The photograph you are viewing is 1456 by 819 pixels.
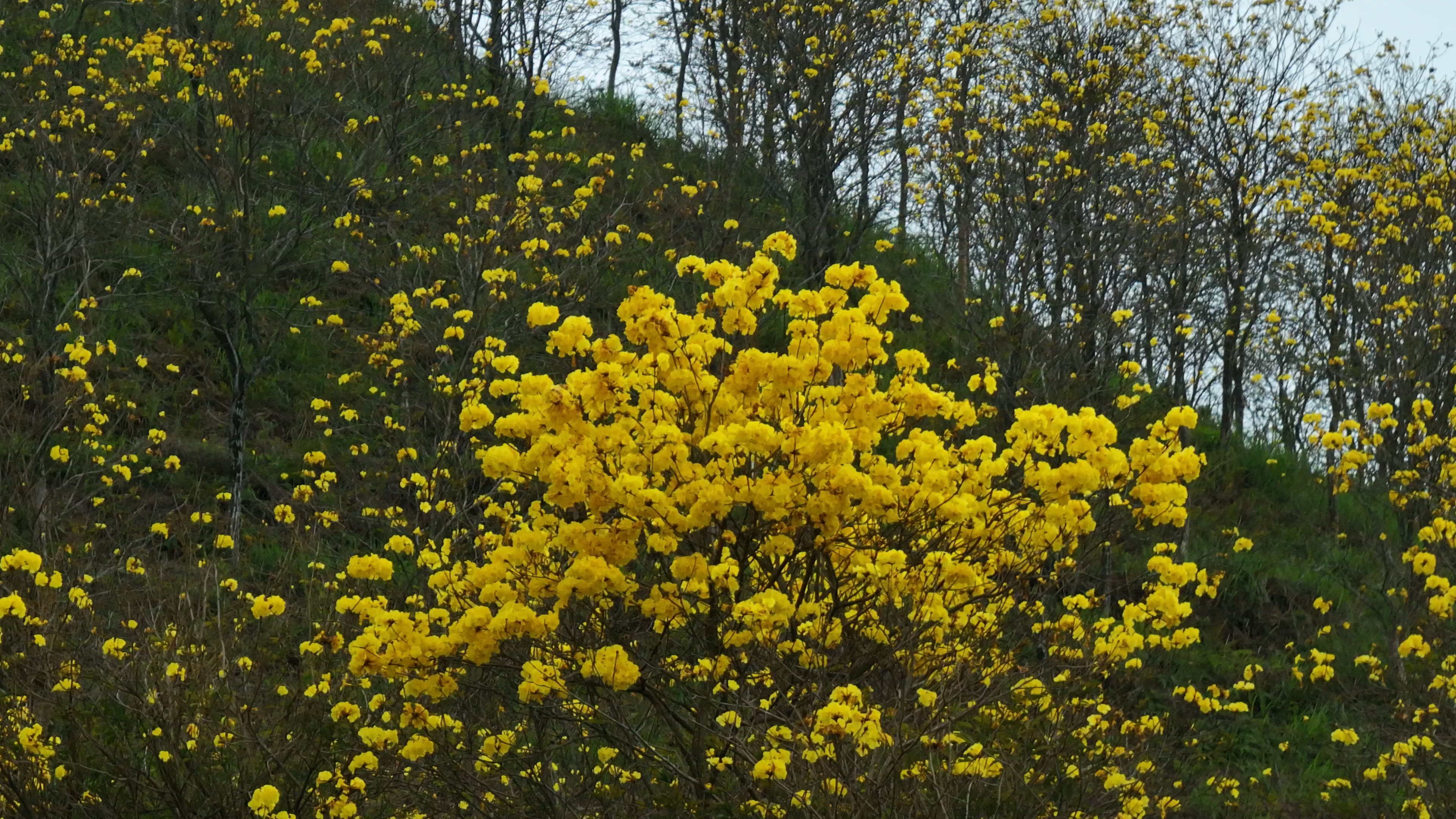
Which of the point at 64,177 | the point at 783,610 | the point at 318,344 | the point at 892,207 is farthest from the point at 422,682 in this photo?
the point at 892,207

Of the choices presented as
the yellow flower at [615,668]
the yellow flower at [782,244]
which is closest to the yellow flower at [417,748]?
the yellow flower at [615,668]

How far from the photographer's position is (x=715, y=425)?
14.5 feet

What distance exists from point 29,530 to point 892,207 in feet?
41.8

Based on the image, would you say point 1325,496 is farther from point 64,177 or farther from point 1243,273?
point 64,177

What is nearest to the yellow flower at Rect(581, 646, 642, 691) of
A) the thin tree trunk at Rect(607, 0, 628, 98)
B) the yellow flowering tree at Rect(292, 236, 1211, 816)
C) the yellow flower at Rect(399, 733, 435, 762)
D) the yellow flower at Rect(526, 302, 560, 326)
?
the yellow flowering tree at Rect(292, 236, 1211, 816)

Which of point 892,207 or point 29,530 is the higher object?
point 892,207

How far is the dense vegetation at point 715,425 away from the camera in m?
4.39

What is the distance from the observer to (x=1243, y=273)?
12.2m

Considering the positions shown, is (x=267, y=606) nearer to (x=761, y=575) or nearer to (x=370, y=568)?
(x=370, y=568)

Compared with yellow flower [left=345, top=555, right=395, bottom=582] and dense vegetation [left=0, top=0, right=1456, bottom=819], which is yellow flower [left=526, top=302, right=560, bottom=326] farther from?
yellow flower [left=345, top=555, right=395, bottom=582]

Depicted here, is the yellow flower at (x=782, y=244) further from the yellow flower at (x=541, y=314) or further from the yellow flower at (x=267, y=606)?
the yellow flower at (x=267, y=606)

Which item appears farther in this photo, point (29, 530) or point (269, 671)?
point (29, 530)

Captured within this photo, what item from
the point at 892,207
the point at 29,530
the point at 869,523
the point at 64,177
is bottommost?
the point at 29,530

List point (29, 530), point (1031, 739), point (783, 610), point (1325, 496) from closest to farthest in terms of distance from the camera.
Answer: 1. point (783, 610)
2. point (1031, 739)
3. point (29, 530)
4. point (1325, 496)
